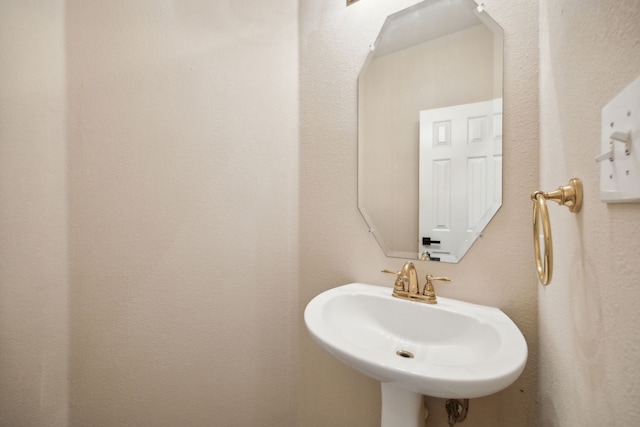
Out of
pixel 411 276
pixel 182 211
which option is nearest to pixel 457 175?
pixel 411 276

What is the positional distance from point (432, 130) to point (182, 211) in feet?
3.11

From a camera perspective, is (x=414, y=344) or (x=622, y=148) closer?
(x=622, y=148)

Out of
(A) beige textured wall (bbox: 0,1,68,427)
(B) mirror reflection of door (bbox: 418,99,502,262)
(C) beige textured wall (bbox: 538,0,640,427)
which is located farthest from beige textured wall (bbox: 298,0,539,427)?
(A) beige textured wall (bbox: 0,1,68,427)

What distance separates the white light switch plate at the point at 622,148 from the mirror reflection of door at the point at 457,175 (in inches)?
20.8

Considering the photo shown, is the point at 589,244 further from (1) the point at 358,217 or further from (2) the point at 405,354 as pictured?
(1) the point at 358,217

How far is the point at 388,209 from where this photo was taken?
3.37 ft

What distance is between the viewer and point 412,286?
0.88 metres

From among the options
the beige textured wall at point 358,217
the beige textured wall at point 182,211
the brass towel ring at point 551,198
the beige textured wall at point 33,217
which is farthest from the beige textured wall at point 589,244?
the beige textured wall at point 33,217

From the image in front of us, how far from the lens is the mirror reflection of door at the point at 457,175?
2.71 ft

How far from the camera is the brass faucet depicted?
0.85 meters

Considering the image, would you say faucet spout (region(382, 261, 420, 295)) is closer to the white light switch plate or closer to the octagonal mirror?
the octagonal mirror

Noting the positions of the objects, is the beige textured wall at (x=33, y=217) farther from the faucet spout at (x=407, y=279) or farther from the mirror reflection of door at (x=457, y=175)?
the mirror reflection of door at (x=457, y=175)

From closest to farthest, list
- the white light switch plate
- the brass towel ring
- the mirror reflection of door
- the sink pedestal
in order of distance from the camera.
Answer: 1. the white light switch plate
2. the brass towel ring
3. the sink pedestal
4. the mirror reflection of door

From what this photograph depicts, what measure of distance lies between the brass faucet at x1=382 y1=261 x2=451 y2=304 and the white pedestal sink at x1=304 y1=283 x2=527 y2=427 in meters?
0.03
